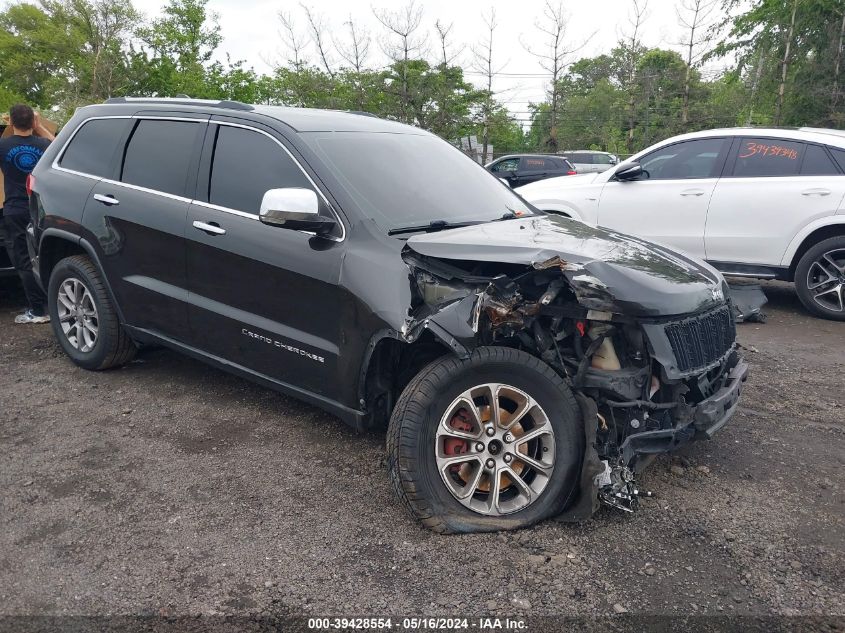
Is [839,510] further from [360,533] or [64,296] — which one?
[64,296]

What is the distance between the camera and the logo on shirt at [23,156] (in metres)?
6.17

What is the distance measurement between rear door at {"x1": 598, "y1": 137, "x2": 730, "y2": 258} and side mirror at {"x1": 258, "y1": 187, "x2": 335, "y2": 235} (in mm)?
4682

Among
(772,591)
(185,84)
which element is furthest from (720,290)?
(185,84)

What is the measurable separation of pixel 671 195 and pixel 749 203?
78cm

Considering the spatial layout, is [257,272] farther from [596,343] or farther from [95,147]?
[95,147]

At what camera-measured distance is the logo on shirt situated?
6.17 m

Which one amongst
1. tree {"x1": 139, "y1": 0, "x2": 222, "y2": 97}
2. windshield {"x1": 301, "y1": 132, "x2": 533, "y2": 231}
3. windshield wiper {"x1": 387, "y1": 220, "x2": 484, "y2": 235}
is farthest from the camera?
tree {"x1": 139, "y1": 0, "x2": 222, "y2": 97}

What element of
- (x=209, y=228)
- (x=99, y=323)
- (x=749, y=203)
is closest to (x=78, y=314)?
(x=99, y=323)

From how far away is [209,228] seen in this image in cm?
396

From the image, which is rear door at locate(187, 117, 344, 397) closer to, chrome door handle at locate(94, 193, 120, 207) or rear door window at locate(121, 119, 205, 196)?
rear door window at locate(121, 119, 205, 196)

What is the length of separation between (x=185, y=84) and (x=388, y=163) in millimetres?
29437

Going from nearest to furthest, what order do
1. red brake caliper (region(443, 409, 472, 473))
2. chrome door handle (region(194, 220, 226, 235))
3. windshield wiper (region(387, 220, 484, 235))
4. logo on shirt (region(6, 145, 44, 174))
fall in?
red brake caliper (region(443, 409, 472, 473)) < windshield wiper (region(387, 220, 484, 235)) < chrome door handle (region(194, 220, 226, 235)) < logo on shirt (region(6, 145, 44, 174))

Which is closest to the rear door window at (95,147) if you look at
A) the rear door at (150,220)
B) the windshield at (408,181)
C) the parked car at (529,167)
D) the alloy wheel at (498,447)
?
the rear door at (150,220)

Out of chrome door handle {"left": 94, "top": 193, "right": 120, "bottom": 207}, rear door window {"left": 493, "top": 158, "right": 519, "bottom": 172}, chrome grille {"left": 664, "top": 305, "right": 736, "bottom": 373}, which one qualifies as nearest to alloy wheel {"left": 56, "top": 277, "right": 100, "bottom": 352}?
chrome door handle {"left": 94, "top": 193, "right": 120, "bottom": 207}
